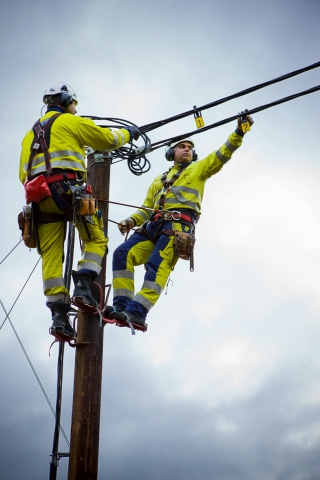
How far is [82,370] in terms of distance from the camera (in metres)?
7.00

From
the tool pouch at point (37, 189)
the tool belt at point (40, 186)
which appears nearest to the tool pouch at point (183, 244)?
the tool belt at point (40, 186)

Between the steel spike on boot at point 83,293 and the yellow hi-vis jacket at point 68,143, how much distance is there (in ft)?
3.17

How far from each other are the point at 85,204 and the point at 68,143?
618 mm

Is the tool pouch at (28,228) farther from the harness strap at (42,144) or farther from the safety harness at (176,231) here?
the safety harness at (176,231)

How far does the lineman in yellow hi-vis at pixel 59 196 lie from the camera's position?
6.93 m

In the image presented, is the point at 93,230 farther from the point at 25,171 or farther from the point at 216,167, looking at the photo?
the point at 216,167

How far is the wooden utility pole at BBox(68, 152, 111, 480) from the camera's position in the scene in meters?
6.77

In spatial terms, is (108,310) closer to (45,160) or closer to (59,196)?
(59,196)

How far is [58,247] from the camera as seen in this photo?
7.11 m

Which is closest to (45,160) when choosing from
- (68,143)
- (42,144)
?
(42,144)

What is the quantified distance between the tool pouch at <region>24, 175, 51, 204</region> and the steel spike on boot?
77cm

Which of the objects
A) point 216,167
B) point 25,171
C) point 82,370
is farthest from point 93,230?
point 216,167

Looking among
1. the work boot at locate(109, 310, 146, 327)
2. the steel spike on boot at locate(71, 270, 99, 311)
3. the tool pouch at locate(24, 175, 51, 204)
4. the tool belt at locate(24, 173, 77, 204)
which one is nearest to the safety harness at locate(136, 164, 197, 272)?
the work boot at locate(109, 310, 146, 327)

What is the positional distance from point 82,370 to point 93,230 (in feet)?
4.30
